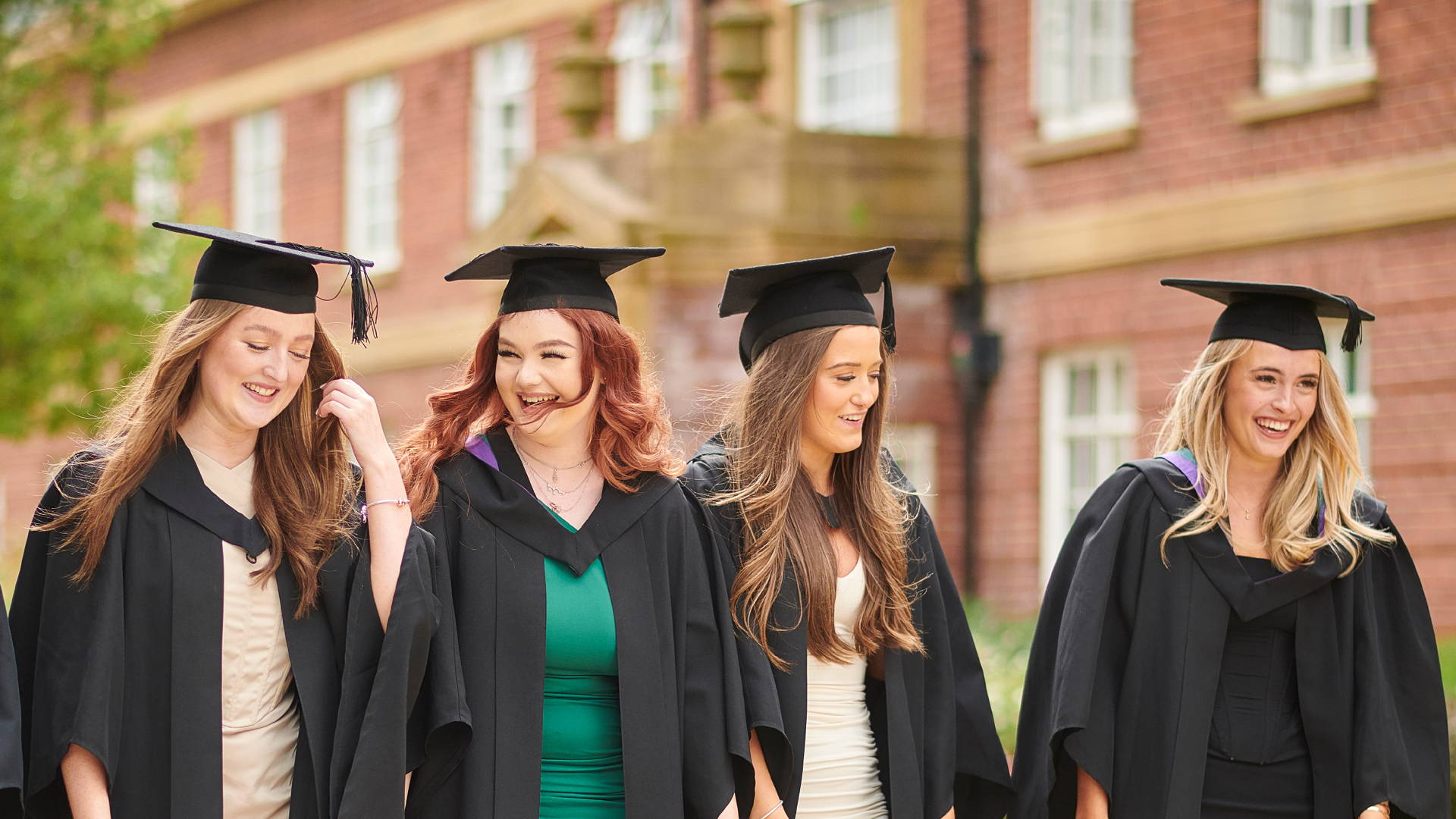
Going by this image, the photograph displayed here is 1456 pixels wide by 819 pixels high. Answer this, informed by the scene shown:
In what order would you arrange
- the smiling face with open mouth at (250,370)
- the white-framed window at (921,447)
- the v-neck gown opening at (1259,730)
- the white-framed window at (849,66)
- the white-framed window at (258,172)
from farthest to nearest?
the white-framed window at (258,172) → the white-framed window at (849,66) → the white-framed window at (921,447) → the v-neck gown opening at (1259,730) → the smiling face with open mouth at (250,370)

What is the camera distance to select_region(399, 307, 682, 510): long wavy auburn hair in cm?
355

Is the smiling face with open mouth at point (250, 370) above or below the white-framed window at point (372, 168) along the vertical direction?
below

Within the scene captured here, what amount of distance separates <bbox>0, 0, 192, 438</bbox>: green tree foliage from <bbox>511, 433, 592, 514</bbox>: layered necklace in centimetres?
770

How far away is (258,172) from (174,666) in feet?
52.8

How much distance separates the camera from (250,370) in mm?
3295

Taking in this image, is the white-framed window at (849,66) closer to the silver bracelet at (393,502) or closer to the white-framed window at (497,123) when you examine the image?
the white-framed window at (497,123)

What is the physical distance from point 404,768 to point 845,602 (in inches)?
43.4

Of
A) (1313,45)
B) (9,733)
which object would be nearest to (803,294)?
(9,733)

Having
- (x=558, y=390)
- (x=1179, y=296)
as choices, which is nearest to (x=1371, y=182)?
(x=1179, y=296)

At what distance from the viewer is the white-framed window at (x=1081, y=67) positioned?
11.1 m

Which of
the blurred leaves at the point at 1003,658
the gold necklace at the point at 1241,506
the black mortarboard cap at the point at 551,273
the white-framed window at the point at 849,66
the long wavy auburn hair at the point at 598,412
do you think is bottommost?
the blurred leaves at the point at 1003,658

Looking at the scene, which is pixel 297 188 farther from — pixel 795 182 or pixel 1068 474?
pixel 1068 474

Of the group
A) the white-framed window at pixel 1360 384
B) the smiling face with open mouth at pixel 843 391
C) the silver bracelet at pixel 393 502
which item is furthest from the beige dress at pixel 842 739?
the white-framed window at pixel 1360 384

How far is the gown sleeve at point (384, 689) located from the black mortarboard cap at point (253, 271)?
55 cm
